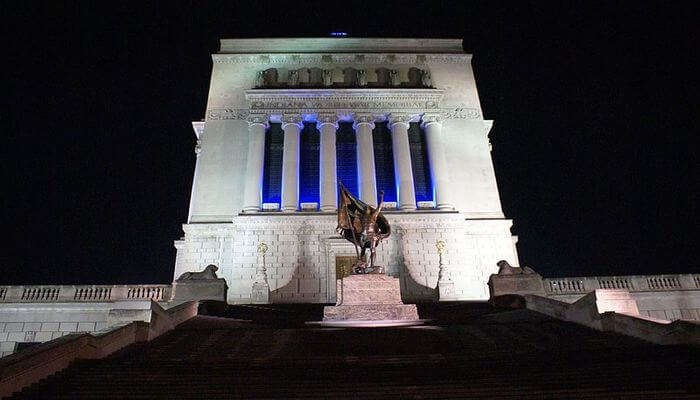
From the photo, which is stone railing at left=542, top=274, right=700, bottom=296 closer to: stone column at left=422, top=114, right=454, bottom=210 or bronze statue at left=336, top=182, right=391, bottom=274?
stone column at left=422, top=114, right=454, bottom=210

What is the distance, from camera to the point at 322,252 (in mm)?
29500

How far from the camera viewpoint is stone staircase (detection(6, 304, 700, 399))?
27.1 ft

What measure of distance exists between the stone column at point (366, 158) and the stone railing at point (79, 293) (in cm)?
1336

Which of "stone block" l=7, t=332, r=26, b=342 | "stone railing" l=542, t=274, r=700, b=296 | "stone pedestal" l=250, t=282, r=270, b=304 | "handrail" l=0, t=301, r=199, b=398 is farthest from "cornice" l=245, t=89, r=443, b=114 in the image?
"handrail" l=0, t=301, r=199, b=398

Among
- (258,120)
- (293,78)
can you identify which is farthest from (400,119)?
(258,120)

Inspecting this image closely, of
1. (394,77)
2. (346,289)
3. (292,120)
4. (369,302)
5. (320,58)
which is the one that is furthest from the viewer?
(320,58)

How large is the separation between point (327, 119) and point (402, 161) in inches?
244

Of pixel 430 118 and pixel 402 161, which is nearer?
pixel 402 161

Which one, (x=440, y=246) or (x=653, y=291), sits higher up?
(x=440, y=246)

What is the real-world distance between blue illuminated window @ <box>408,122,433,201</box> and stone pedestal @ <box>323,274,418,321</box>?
46.0 feet

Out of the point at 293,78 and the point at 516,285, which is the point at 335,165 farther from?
the point at 516,285

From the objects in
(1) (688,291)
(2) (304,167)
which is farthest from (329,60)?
(1) (688,291)

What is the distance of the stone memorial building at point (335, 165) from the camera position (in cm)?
2934

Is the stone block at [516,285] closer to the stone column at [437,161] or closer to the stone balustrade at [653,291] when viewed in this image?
Result: the stone balustrade at [653,291]
